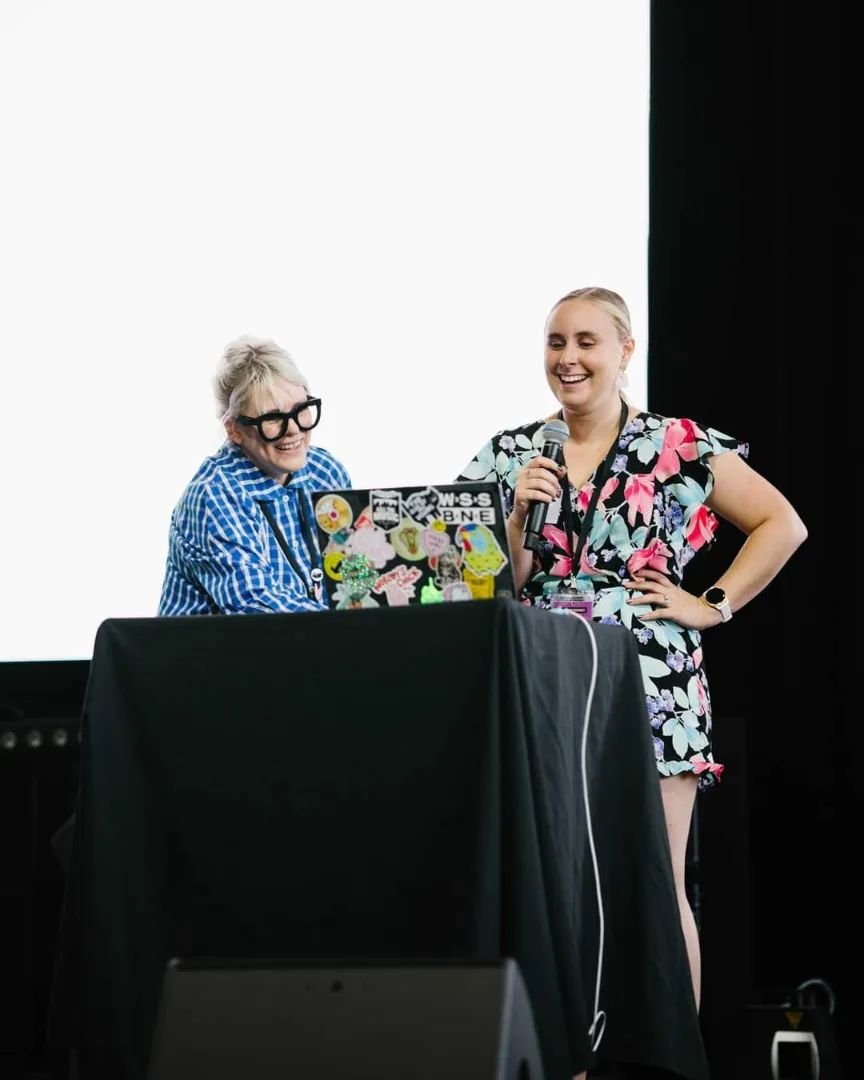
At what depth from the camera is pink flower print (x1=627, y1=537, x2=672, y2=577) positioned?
256cm

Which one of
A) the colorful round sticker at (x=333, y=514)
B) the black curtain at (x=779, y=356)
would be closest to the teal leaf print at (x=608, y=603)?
the colorful round sticker at (x=333, y=514)

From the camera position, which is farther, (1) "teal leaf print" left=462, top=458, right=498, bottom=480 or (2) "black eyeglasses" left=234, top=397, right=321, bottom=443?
(1) "teal leaf print" left=462, top=458, right=498, bottom=480

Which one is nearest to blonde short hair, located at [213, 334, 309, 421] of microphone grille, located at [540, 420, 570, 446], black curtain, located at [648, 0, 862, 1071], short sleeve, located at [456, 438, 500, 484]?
short sleeve, located at [456, 438, 500, 484]

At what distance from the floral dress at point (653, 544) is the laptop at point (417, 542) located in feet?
2.31

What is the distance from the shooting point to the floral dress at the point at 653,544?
2.50 metres

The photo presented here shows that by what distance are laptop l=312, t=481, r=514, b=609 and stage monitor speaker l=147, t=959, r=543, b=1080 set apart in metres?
0.59

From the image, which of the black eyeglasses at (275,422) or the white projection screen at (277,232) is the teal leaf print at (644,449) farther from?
the white projection screen at (277,232)

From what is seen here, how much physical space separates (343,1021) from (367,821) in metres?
0.45

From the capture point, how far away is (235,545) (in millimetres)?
2396

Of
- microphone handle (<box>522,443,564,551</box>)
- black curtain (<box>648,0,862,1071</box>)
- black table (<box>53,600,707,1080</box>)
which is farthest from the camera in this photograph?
black curtain (<box>648,0,862,1071</box>)

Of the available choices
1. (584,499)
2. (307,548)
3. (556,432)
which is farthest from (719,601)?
(307,548)

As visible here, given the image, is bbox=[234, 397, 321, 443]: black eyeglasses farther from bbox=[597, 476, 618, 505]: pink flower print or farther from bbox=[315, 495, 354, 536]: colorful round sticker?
bbox=[315, 495, 354, 536]: colorful round sticker

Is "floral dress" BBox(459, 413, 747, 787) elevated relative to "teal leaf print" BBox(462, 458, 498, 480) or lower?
lower

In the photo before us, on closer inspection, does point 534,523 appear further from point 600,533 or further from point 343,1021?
point 343,1021
